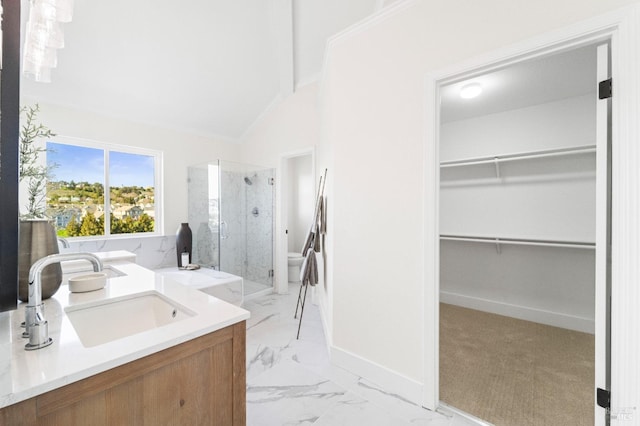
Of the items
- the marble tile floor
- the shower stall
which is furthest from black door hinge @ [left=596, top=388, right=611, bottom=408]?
the shower stall

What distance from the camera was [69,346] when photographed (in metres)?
0.80

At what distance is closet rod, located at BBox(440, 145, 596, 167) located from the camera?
2.49 m

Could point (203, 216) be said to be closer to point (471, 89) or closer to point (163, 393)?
point (163, 393)

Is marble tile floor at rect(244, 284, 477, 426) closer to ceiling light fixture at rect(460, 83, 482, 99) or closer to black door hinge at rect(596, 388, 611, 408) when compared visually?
black door hinge at rect(596, 388, 611, 408)

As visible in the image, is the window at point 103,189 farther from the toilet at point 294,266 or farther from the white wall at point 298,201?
the white wall at point 298,201

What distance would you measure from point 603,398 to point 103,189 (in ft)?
15.4

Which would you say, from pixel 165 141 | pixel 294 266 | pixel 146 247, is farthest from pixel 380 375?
pixel 165 141

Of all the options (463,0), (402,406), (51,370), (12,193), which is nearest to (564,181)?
(463,0)

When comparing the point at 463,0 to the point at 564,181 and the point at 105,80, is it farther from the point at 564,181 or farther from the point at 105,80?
the point at 105,80

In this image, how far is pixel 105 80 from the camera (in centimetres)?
283

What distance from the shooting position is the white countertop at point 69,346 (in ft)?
2.10

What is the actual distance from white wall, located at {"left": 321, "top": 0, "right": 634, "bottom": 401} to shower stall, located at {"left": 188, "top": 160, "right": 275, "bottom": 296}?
1929mm

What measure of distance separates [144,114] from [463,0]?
3.68 m

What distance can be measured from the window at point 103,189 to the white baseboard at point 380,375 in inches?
123
